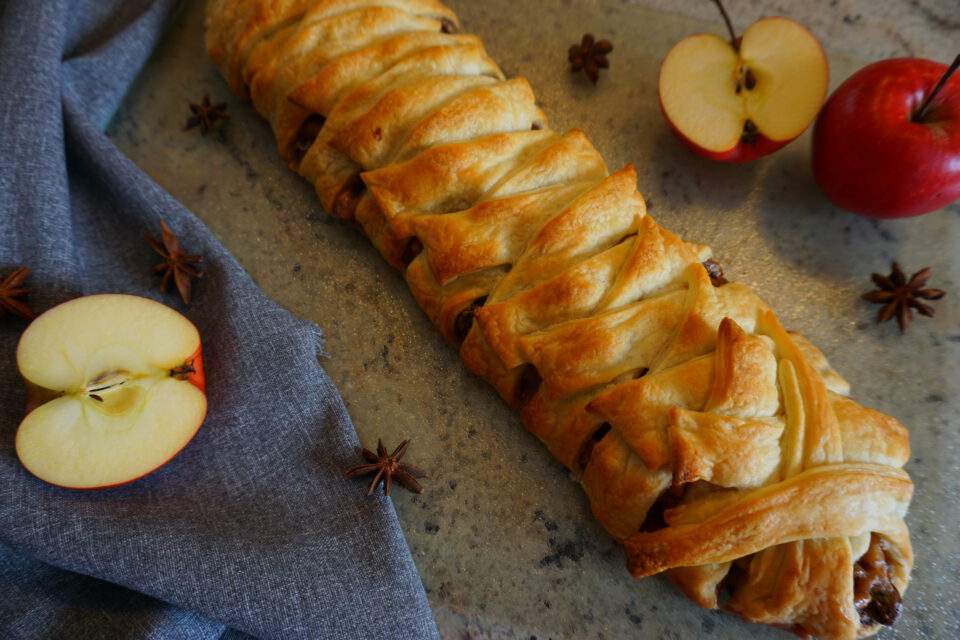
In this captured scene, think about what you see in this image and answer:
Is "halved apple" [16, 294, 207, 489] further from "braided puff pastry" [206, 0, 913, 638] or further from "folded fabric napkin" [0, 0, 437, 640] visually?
"braided puff pastry" [206, 0, 913, 638]

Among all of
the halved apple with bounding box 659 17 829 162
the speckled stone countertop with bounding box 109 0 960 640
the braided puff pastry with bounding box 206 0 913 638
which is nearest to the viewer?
the braided puff pastry with bounding box 206 0 913 638

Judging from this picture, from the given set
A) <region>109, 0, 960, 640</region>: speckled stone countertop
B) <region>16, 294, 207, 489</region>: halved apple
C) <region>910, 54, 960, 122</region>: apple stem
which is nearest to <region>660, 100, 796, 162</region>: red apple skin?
<region>109, 0, 960, 640</region>: speckled stone countertop

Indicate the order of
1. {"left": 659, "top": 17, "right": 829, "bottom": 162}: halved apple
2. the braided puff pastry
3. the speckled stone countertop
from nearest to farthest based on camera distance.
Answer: the braided puff pastry
the speckled stone countertop
{"left": 659, "top": 17, "right": 829, "bottom": 162}: halved apple

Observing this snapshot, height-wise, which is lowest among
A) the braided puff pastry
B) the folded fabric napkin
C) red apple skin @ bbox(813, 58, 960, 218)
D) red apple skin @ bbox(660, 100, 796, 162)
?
the folded fabric napkin

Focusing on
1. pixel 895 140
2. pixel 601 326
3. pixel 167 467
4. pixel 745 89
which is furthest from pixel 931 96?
pixel 167 467

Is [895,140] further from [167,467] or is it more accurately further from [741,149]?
[167,467]

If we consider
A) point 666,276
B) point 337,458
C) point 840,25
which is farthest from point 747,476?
point 840,25

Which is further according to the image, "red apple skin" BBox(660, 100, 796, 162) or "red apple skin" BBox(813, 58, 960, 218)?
"red apple skin" BBox(660, 100, 796, 162)

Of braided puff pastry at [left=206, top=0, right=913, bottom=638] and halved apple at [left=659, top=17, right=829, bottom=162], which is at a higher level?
halved apple at [left=659, top=17, right=829, bottom=162]
